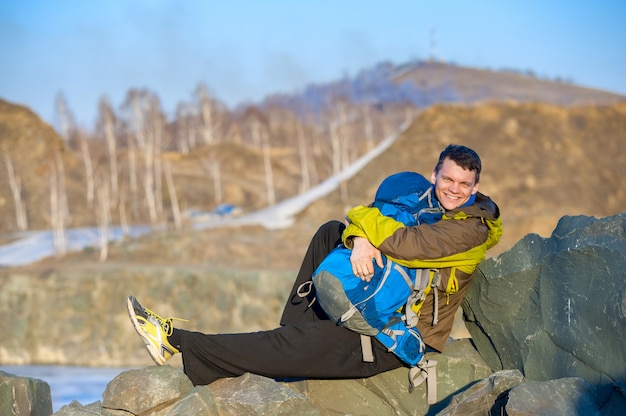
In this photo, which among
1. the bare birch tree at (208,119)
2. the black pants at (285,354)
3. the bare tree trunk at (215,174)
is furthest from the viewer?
the bare birch tree at (208,119)

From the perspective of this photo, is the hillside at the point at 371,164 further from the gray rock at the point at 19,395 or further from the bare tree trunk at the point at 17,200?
the gray rock at the point at 19,395

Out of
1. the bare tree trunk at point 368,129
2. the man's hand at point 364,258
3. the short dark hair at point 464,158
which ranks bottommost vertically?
the man's hand at point 364,258

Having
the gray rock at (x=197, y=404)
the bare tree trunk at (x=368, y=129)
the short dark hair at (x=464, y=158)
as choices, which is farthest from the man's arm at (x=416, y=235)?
the bare tree trunk at (x=368, y=129)

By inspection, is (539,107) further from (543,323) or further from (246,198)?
(543,323)

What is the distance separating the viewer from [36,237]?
1502 inches

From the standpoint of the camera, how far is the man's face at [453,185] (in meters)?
4.55

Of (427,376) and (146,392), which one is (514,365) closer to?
(427,376)

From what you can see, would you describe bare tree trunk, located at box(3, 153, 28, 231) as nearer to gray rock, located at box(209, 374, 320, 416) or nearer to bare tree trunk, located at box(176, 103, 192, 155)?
bare tree trunk, located at box(176, 103, 192, 155)

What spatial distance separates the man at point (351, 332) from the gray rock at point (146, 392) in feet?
0.34

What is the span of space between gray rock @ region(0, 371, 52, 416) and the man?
86 cm

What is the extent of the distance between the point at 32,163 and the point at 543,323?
51281 mm

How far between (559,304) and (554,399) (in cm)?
72

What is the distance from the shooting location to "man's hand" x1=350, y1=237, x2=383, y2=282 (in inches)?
171

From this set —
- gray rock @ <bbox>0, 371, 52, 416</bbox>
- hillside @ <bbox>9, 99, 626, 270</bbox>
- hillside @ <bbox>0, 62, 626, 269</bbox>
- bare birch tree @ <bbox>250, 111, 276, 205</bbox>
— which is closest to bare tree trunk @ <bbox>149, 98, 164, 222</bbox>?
hillside @ <bbox>0, 62, 626, 269</bbox>
